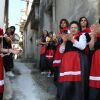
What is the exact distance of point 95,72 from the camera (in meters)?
6.07

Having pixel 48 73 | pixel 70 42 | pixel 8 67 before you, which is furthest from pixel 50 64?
pixel 70 42

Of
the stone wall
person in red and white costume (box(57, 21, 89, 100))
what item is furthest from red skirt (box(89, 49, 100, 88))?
the stone wall

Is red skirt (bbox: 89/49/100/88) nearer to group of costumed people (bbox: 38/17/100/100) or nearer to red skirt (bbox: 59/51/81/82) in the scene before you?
group of costumed people (bbox: 38/17/100/100)

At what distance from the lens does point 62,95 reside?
249 inches

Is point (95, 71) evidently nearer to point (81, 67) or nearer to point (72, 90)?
point (81, 67)

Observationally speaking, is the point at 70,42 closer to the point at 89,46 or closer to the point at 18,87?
the point at 89,46

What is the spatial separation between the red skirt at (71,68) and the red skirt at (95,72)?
23 centimetres

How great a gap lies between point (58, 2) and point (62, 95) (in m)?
7.21

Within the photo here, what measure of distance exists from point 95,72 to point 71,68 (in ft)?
1.41

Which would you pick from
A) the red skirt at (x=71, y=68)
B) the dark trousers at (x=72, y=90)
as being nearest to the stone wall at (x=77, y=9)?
the red skirt at (x=71, y=68)

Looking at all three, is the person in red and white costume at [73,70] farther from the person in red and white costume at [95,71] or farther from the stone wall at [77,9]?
the stone wall at [77,9]

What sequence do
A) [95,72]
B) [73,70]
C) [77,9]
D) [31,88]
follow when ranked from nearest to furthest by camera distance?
[95,72], [73,70], [31,88], [77,9]

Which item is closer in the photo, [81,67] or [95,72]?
[95,72]

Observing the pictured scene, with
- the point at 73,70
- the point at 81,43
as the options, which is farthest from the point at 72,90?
the point at 81,43
